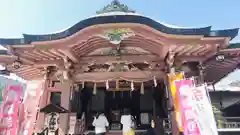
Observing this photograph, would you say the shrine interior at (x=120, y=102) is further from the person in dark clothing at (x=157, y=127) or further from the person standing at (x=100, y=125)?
the person standing at (x=100, y=125)

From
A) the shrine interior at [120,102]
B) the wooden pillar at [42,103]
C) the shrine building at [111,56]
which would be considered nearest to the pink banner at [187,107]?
the shrine building at [111,56]

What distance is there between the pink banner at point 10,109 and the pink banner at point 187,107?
493 centimetres

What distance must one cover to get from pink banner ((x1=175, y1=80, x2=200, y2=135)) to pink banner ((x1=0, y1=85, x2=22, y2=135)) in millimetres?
4933

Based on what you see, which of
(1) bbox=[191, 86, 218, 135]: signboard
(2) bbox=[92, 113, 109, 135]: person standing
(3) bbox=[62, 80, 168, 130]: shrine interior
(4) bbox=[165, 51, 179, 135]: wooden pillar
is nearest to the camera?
(1) bbox=[191, 86, 218, 135]: signboard

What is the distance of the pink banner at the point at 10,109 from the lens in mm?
6910

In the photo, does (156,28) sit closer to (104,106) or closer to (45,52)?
(45,52)

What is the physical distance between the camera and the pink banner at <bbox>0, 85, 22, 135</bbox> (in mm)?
6910

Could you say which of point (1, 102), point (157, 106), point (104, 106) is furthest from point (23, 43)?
point (157, 106)

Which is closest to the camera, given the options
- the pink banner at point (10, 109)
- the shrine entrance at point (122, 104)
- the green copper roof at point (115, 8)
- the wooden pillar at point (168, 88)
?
the pink banner at point (10, 109)

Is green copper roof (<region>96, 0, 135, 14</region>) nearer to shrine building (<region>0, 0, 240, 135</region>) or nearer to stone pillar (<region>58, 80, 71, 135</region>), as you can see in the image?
shrine building (<region>0, 0, 240, 135</region>)

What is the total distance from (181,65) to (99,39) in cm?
303

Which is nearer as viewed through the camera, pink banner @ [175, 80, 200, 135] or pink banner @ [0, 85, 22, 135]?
pink banner @ [175, 80, 200, 135]

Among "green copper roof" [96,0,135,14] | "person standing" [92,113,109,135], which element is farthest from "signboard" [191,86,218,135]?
"green copper roof" [96,0,135,14]

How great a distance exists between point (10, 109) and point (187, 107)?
5290mm
